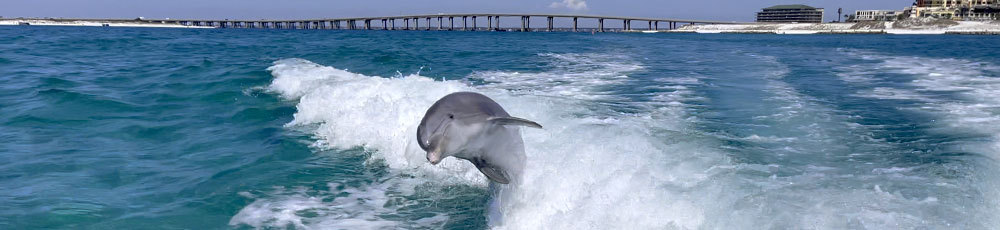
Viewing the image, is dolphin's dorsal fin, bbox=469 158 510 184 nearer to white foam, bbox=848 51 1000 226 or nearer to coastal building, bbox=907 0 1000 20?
white foam, bbox=848 51 1000 226

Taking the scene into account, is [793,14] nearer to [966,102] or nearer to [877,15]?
[877,15]

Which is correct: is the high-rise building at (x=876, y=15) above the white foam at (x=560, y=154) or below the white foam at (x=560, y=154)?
above

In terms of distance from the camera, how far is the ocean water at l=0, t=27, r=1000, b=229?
4871mm

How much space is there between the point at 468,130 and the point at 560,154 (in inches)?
89.9

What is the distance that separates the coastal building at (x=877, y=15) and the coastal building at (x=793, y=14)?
32.7 feet

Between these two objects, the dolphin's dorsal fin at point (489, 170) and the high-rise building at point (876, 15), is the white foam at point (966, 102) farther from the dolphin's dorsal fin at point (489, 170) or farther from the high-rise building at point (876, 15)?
the high-rise building at point (876, 15)

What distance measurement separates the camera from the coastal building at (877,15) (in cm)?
12530

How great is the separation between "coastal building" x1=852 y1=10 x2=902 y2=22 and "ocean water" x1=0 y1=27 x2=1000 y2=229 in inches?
5064

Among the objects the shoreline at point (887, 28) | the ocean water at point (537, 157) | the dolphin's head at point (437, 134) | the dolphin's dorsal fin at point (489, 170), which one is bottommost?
the ocean water at point (537, 157)

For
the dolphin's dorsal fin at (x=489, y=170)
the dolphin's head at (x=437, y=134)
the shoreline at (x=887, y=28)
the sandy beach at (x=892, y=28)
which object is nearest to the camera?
the dolphin's head at (x=437, y=134)

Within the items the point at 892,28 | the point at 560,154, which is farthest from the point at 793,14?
the point at 560,154

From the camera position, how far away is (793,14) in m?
144

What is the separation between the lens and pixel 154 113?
1128cm

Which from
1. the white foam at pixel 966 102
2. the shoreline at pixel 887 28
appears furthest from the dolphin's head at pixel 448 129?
the shoreline at pixel 887 28
